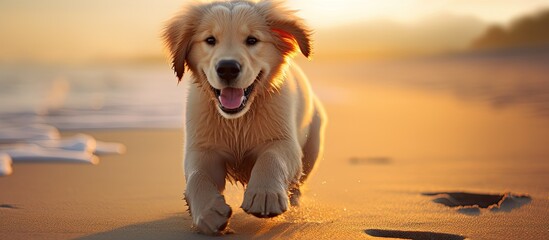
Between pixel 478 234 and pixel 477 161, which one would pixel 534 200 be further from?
pixel 477 161

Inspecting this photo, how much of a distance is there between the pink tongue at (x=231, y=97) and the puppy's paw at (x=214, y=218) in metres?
0.67

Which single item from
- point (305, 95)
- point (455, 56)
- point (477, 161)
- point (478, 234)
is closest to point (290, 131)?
point (305, 95)

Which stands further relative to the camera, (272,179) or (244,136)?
(244,136)

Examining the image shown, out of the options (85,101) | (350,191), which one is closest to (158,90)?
(85,101)

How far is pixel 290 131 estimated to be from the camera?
4.66 meters

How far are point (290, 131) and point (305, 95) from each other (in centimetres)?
81

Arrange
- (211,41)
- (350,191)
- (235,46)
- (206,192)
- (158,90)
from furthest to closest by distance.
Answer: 1. (158,90)
2. (350,191)
3. (211,41)
4. (235,46)
5. (206,192)

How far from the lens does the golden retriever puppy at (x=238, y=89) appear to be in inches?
168

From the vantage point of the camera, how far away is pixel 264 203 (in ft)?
12.7

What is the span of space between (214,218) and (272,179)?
0.41 metres

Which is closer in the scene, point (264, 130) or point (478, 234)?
point (478, 234)

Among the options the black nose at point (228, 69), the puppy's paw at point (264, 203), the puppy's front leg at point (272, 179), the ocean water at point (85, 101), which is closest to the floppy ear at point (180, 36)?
the black nose at point (228, 69)

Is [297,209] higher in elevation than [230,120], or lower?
lower

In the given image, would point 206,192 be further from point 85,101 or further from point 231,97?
point 85,101
